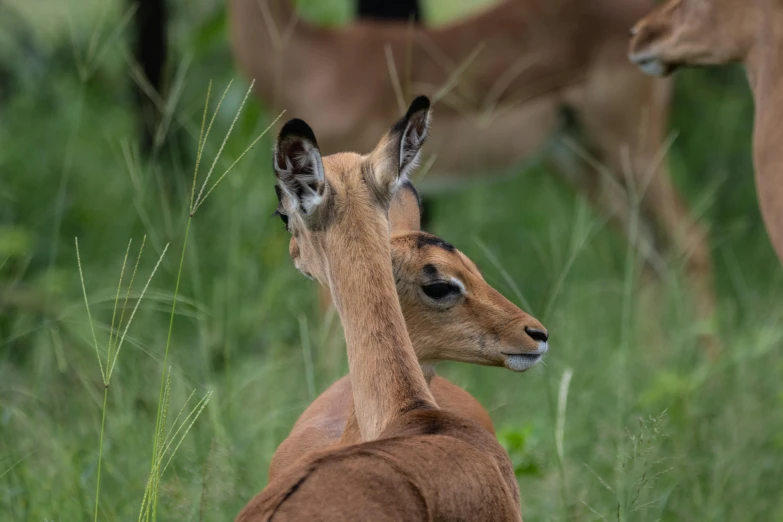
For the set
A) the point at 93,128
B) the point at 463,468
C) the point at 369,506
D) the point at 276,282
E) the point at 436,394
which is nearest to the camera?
the point at 369,506

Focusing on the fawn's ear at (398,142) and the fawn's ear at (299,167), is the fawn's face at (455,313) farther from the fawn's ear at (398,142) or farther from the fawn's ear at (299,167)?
the fawn's ear at (299,167)

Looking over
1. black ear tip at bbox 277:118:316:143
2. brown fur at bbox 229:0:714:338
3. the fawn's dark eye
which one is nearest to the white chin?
the fawn's dark eye

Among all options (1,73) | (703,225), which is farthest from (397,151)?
(1,73)

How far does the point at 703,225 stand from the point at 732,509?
371cm

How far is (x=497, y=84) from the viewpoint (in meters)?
6.66

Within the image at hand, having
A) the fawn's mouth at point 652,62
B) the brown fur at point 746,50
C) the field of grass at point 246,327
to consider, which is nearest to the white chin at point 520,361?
the field of grass at point 246,327

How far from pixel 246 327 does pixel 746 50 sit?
2.57 m

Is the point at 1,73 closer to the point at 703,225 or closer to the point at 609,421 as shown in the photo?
the point at 703,225

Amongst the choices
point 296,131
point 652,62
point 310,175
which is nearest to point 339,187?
point 310,175

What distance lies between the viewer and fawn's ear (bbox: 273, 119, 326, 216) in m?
2.35

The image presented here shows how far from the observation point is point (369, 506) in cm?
196

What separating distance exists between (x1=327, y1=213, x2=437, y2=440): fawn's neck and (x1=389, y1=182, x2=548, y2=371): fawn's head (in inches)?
10.9

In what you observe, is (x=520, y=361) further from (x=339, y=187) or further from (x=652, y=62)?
(x=652, y=62)

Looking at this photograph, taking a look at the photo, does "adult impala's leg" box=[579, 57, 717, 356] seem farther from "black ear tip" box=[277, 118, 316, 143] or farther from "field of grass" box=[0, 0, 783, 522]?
"black ear tip" box=[277, 118, 316, 143]
